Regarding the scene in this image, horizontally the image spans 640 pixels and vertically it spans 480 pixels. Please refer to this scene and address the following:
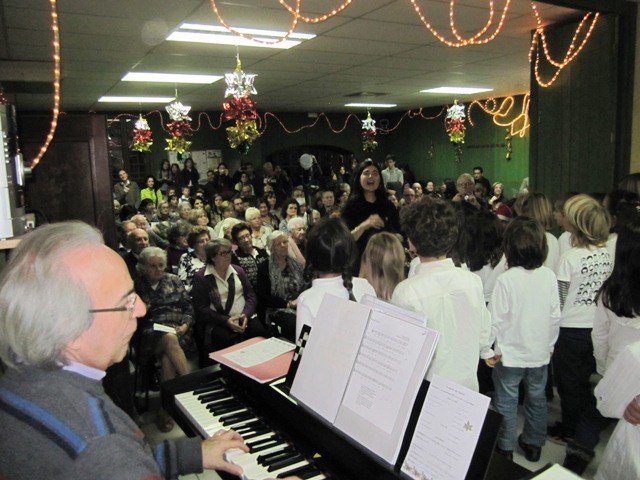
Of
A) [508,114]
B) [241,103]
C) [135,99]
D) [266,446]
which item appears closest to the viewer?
[266,446]

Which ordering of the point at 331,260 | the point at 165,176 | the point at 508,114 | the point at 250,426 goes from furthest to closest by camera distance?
1. the point at 508,114
2. the point at 165,176
3. the point at 331,260
4. the point at 250,426

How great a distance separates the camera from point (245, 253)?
4570 millimetres

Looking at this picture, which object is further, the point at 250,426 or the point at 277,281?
the point at 277,281

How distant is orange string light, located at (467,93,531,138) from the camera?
11445 millimetres

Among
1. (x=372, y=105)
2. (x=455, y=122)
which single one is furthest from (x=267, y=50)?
(x=372, y=105)

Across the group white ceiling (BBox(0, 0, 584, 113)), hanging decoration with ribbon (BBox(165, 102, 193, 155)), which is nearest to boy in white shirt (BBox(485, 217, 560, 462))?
white ceiling (BBox(0, 0, 584, 113))

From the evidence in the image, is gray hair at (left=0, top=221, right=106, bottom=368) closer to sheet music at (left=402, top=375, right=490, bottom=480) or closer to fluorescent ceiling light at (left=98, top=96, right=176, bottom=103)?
sheet music at (left=402, top=375, right=490, bottom=480)

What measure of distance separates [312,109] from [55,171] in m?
10.2

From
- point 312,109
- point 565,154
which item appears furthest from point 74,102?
point 565,154

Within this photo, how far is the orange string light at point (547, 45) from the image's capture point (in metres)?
4.45

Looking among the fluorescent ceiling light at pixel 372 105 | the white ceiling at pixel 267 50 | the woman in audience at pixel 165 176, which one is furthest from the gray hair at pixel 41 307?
the fluorescent ceiling light at pixel 372 105

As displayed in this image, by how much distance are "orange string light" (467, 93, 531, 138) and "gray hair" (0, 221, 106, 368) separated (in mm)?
11802

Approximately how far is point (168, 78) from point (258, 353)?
635 centimetres

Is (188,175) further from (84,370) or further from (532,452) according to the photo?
(84,370)
